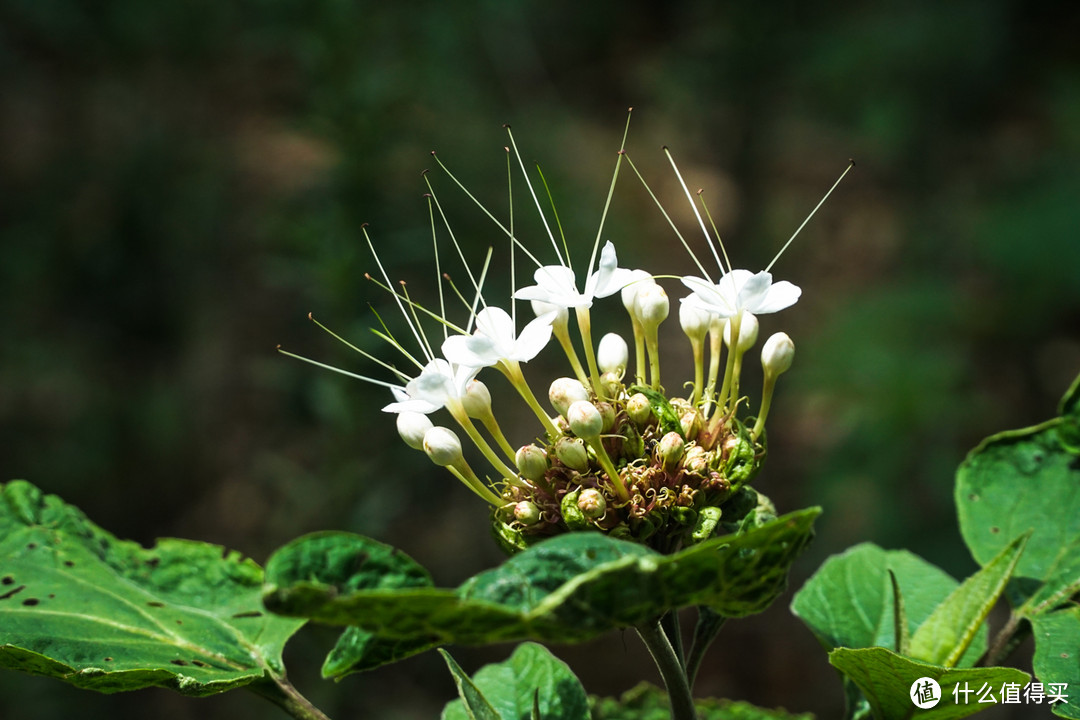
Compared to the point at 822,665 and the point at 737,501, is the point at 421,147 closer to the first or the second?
the point at 822,665

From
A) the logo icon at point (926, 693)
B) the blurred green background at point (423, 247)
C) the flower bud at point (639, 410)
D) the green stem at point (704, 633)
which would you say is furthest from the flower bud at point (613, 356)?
the blurred green background at point (423, 247)

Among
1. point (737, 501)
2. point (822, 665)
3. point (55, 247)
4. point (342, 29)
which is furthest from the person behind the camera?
point (55, 247)

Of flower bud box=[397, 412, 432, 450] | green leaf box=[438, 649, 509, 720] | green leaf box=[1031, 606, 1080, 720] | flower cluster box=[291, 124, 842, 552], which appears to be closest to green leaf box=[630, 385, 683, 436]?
flower cluster box=[291, 124, 842, 552]

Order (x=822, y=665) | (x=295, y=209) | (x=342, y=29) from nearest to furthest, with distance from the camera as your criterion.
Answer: (x=342, y=29) < (x=295, y=209) < (x=822, y=665)

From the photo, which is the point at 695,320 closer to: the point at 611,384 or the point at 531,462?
the point at 611,384

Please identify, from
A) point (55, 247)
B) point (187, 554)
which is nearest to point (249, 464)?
point (55, 247)

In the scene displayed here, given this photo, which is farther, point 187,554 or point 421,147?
point 421,147

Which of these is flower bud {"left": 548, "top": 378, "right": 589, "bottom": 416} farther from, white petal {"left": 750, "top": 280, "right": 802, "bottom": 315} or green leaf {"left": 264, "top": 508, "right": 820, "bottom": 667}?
green leaf {"left": 264, "top": 508, "right": 820, "bottom": 667}
